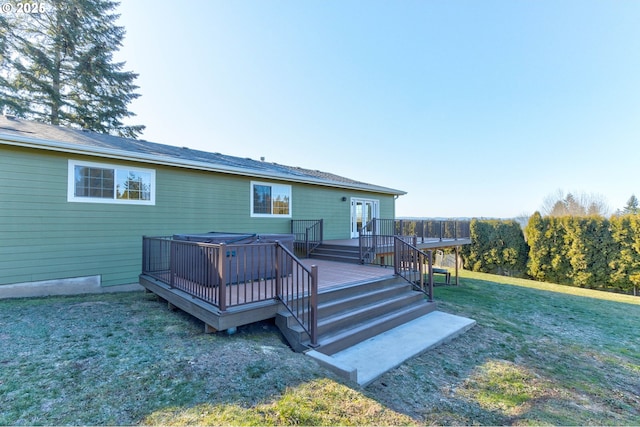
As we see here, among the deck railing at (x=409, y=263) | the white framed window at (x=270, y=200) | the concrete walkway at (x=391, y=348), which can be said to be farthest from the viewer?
the white framed window at (x=270, y=200)

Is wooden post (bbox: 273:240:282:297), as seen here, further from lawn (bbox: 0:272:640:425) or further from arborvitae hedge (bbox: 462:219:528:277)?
arborvitae hedge (bbox: 462:219:528:277)

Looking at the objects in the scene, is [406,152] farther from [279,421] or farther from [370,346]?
[279,421]

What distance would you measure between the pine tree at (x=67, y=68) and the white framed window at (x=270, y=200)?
12.3 m

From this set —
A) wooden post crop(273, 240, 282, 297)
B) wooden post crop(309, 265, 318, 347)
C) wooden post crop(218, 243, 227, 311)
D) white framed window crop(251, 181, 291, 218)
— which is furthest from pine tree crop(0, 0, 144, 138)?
wooden post crop(309, 265, 318, 347)

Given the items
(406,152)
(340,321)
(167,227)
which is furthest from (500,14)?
(167,227)

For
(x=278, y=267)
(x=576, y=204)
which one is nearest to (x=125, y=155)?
(x=278, y=267)

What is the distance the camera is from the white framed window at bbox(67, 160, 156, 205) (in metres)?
5.98

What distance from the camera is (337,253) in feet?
29.0

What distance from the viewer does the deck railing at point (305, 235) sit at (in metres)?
9.63

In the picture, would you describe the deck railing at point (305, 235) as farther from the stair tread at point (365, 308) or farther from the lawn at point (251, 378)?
the lawn at point (251, 378)

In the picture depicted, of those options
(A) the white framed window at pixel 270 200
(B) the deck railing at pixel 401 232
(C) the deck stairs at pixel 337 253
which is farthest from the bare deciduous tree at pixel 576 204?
(A) the white framed window at pixel 270 200

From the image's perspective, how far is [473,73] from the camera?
12.5 meters

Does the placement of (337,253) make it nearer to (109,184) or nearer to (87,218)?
(109,184)

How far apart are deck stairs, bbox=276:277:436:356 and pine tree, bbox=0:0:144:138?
56.8ft
